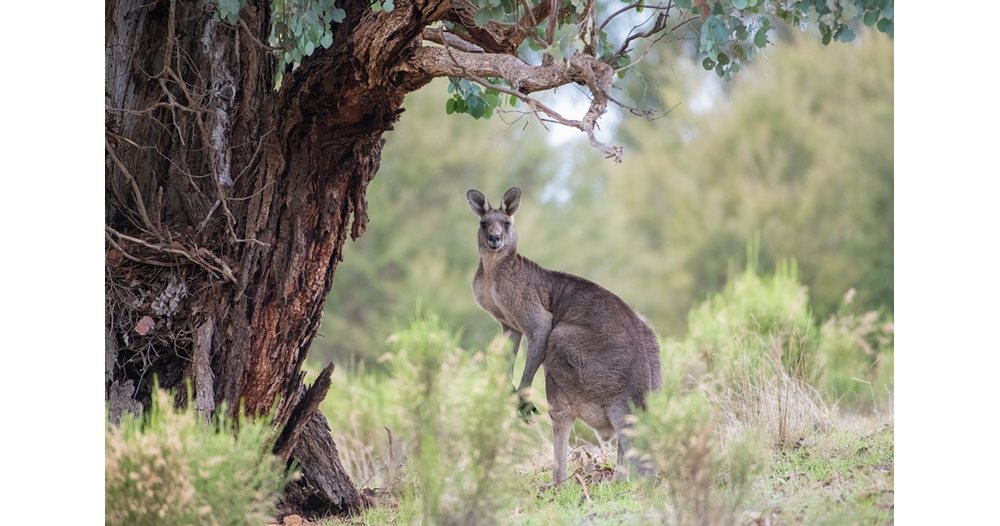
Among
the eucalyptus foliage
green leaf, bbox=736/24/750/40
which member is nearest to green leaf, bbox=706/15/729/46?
the eucalyptus foliage

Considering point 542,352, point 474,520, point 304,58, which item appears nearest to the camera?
point 474,520

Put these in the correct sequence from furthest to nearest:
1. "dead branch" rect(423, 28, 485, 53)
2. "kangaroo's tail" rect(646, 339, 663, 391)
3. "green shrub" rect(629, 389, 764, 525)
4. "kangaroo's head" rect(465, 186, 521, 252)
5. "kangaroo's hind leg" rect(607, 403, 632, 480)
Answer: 1. "kangaroo's head" rect(465, 186, 521, 252)
2. "kangaroo's tail" rect(646, 339, 663, 391)
3. "kangaroo's hind leg" rect(607, 403, 632, 480)
4. "dead branch" rect(423, 28, 485, 53)
5. "green shrub" rect(629, 389, 764, 525)

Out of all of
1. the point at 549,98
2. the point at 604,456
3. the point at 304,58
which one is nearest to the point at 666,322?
the point at 549,98

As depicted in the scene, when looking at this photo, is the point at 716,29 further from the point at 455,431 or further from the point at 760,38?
the point at 455,431

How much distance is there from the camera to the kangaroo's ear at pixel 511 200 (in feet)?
23.0

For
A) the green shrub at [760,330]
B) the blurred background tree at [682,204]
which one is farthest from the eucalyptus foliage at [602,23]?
the blurred background tree at [682,204]

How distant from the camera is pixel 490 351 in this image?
4.91 m

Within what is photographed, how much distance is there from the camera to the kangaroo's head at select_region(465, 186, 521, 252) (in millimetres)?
6848

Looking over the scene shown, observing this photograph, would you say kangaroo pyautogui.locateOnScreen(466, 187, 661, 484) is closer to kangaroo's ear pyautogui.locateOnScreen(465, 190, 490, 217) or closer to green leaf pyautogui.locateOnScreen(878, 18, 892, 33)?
kangaroo's ear pyautogui.locateOnScreen(465, 190, 490, 217)

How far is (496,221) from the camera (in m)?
6.95

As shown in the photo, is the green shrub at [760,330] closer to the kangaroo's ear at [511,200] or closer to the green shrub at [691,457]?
the kangaroo's ear at [511,200]

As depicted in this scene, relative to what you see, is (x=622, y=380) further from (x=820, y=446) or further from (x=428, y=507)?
(x=428, y=507)

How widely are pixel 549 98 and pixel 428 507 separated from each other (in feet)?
61.4

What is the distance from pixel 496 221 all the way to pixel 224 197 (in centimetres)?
178
